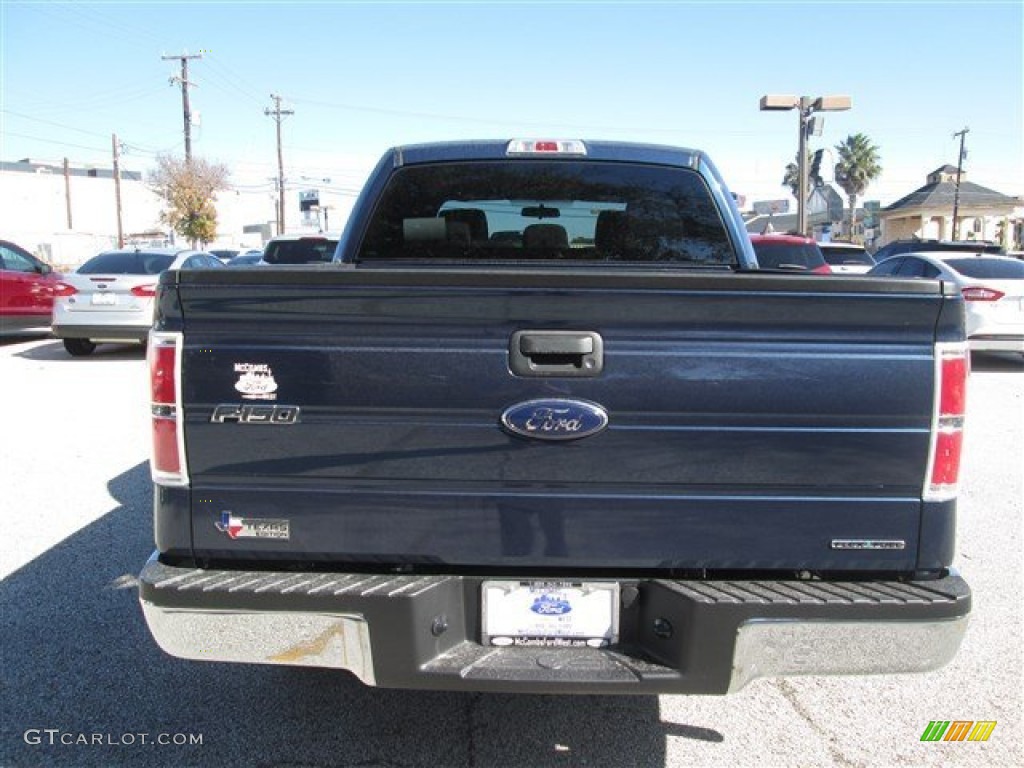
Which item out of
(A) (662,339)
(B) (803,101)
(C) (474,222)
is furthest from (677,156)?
(B) (803,101)

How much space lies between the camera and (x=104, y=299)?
12.6m

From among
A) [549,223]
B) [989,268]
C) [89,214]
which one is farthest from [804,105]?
[89,214]

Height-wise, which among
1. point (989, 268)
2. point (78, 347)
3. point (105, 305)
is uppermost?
point (989, 268)

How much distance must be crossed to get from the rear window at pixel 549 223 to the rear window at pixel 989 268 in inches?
376

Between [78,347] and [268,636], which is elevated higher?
[268,636]

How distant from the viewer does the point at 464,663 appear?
2.39 m

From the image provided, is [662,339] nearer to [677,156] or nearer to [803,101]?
[677,156]

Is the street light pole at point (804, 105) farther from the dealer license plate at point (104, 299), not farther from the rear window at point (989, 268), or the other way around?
the dealer license plate at point (104, 299)

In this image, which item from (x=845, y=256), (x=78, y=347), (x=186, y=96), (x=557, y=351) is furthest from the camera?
(x=186, y=96)

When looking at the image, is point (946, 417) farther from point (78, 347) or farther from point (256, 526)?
point (78, 347)

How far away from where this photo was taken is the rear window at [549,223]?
4.02m

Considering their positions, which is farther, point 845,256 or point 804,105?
point 804,105

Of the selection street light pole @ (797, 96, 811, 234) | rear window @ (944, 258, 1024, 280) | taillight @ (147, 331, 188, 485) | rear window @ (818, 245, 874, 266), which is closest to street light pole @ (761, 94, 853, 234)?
street light pole @ (797, 96, 811, 234)

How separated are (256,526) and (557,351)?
97cm
